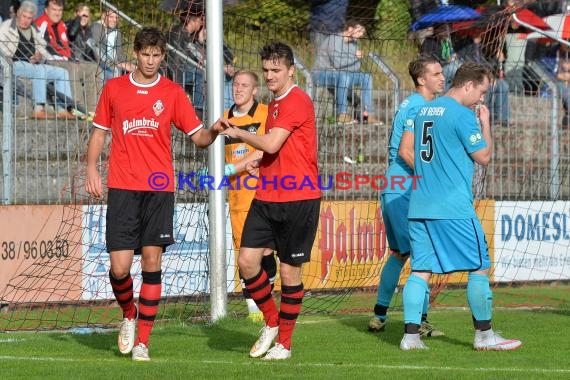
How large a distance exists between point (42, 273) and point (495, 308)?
16.2ft

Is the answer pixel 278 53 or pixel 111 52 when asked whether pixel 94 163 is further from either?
pixel 111 52

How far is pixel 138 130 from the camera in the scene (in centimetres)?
823

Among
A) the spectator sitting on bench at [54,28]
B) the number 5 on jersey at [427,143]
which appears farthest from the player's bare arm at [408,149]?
the spectator sitting on bench at [54,28]

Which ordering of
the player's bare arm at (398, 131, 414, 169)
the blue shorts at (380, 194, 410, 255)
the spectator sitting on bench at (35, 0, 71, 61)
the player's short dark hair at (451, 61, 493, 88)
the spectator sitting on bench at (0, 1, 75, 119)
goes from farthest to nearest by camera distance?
the spectator sitting on bench at (35, 0, 71, 61) < the spectator sitting on bench at (0, 1, 75, 119) < the blue shorts at (380, 194, 410, 255) < the player's bare arm at (398, 131, 414, 169) < the player's short dark hair at (451, 61, 493, 88)

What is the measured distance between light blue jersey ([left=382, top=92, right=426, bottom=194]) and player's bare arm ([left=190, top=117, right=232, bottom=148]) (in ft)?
6.27

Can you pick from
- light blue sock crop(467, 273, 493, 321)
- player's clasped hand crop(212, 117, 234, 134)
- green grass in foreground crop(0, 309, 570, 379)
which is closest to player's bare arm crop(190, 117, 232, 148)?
player's clasped hand crop(212, 117, 234, 134)

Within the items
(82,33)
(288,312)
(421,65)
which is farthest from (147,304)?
(82,33)

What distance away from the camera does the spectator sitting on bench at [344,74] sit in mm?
14688

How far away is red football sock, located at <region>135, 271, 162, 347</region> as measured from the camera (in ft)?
26.9

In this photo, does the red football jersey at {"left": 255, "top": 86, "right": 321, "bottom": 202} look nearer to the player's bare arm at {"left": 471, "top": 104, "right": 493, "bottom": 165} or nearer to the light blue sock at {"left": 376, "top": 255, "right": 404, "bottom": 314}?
the player's bare arm at {"left": 471, "top": 104, "right": 493, "bottom": 165}

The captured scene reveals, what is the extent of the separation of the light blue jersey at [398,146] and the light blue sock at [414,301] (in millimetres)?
1177

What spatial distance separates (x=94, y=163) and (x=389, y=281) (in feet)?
9.96

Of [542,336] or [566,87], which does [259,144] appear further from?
[566,87]

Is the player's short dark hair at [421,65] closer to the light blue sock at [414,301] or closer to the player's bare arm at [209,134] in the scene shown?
the light blue sock at [414,301]
